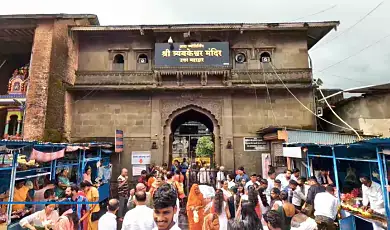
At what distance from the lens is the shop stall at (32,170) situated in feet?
18.3

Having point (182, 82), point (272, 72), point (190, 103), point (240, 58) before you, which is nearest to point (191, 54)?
point (182, 82)

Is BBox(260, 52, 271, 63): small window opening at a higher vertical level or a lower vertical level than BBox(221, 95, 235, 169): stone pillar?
higher

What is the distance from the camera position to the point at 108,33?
13227mm

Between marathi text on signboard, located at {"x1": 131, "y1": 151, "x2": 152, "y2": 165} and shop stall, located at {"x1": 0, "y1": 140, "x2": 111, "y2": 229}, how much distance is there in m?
1.46

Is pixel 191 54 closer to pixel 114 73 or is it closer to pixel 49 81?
pixel 114 73

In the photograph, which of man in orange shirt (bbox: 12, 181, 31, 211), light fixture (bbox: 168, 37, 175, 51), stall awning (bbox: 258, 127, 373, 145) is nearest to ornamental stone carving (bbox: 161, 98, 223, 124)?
light fixture (bbox: 168, 37, 175, 51)

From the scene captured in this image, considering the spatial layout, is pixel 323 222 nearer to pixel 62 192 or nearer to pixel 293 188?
pixel 293 188

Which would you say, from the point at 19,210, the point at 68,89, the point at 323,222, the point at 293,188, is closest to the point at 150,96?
the point at 68,89

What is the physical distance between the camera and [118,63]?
13.3m

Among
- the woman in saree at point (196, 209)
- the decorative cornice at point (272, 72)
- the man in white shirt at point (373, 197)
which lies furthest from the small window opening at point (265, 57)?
the woman in saree at point (196, 209)

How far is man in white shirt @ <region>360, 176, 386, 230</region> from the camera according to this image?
518cm

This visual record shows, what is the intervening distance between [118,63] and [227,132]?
23.3 feet

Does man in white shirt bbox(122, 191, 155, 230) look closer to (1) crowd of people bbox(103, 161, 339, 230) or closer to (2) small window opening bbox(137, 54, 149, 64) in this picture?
(1) crowd of people bbox(103, 161, 339, 230)

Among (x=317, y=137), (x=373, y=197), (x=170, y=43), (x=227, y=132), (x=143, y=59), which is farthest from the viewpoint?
(x=143, y=59)
